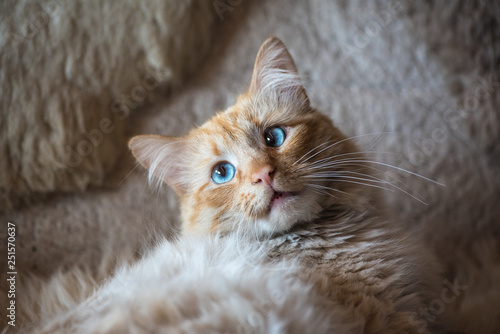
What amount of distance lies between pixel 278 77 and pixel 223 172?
0.44 m

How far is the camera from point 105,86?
67.5 inches

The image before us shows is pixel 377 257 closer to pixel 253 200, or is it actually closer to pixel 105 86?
pixel 253 200

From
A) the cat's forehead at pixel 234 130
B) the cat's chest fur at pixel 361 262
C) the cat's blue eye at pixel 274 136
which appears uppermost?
the cat's forehead at pixel 234 130

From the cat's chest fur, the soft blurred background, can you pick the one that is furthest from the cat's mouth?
the soft blurred background

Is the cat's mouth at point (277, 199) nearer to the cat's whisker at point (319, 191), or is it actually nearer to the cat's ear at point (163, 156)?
the cat's whisker at point (319, 191)

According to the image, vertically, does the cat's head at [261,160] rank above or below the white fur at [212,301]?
above

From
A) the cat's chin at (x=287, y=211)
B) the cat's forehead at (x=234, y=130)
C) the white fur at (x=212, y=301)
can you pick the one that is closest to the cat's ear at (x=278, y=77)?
the cat's forehead at (x=234, y=130)

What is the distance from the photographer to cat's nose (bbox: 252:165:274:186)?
46.0 inches

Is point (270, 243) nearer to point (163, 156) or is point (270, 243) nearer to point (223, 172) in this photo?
point (223, 172)

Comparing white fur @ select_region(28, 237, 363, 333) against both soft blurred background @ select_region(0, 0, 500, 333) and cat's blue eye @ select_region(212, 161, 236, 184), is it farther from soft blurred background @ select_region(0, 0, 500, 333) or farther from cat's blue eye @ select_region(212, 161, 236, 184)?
soft blurred background @ select_region(0, 0, 500, 333)

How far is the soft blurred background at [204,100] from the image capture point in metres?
1.63

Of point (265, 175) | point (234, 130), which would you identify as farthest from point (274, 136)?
point (265, 175)

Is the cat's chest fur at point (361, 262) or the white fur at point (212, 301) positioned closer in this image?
the white fur at point (212, 301)

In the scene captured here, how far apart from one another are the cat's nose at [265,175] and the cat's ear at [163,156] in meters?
0.43
